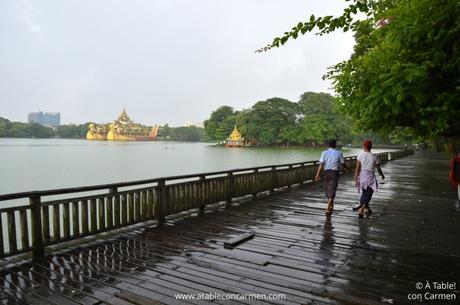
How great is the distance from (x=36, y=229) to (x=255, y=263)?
323 cm

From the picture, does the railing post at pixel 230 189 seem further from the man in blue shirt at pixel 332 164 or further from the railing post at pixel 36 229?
the railing post at pixel 36 229

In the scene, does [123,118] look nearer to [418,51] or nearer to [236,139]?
[236,139]

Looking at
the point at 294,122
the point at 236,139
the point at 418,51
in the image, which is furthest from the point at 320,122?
the point at 418,51

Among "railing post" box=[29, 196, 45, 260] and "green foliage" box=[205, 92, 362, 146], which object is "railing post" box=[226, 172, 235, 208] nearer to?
"railing post" box=[29, 196, 45, 260]

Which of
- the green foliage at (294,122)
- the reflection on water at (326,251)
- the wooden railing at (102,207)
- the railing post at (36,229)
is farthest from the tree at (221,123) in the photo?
the railing post at (36,229)

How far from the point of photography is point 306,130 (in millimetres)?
85062

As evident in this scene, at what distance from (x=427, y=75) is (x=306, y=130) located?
82772 mm

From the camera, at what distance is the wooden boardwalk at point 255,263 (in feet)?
12.6

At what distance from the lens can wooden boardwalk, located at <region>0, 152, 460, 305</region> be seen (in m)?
3.83

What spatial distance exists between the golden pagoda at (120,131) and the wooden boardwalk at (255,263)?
149 meters

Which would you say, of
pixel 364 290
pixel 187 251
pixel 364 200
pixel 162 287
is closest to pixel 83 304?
→ pixel 162 287

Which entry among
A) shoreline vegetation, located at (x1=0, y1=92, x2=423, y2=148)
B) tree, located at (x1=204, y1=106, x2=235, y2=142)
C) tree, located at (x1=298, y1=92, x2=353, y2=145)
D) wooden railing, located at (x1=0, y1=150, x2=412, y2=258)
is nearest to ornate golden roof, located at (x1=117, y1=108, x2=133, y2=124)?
tree, located at (x1=204, y1=106, x2=235, y2=142)

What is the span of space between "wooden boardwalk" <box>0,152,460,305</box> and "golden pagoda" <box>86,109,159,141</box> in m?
149

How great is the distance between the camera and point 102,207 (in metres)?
5.95
